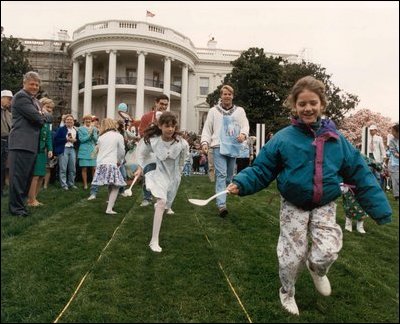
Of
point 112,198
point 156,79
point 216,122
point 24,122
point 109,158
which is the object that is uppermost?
point 156,79

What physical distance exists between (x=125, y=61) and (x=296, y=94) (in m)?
41.1

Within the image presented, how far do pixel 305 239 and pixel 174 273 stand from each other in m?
1.30

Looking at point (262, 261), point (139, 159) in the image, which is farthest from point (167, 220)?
point (262, 261)

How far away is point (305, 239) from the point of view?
296 cm

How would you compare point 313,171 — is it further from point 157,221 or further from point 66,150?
point 66,150

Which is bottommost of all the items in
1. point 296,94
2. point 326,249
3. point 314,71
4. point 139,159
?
point 326,249

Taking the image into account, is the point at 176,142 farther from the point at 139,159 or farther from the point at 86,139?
the point at 86,139

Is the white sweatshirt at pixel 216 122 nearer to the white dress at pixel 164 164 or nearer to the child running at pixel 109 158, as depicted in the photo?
the white dress at pixel 164 164

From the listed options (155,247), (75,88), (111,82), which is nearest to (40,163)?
(155,247)

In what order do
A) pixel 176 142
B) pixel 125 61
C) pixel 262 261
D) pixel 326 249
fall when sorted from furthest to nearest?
pixel 125 61
pixel 176 142
pixel 262 261
pixel 326 249

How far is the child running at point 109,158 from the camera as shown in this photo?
284 inches

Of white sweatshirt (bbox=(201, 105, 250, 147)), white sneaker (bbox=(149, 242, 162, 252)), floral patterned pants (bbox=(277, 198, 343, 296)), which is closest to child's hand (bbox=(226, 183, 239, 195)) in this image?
floral patterned pants (bbox=(277, 198, 343, 296))

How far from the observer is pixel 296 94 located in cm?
313

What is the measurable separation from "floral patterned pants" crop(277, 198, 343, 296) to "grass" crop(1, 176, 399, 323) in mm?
320
